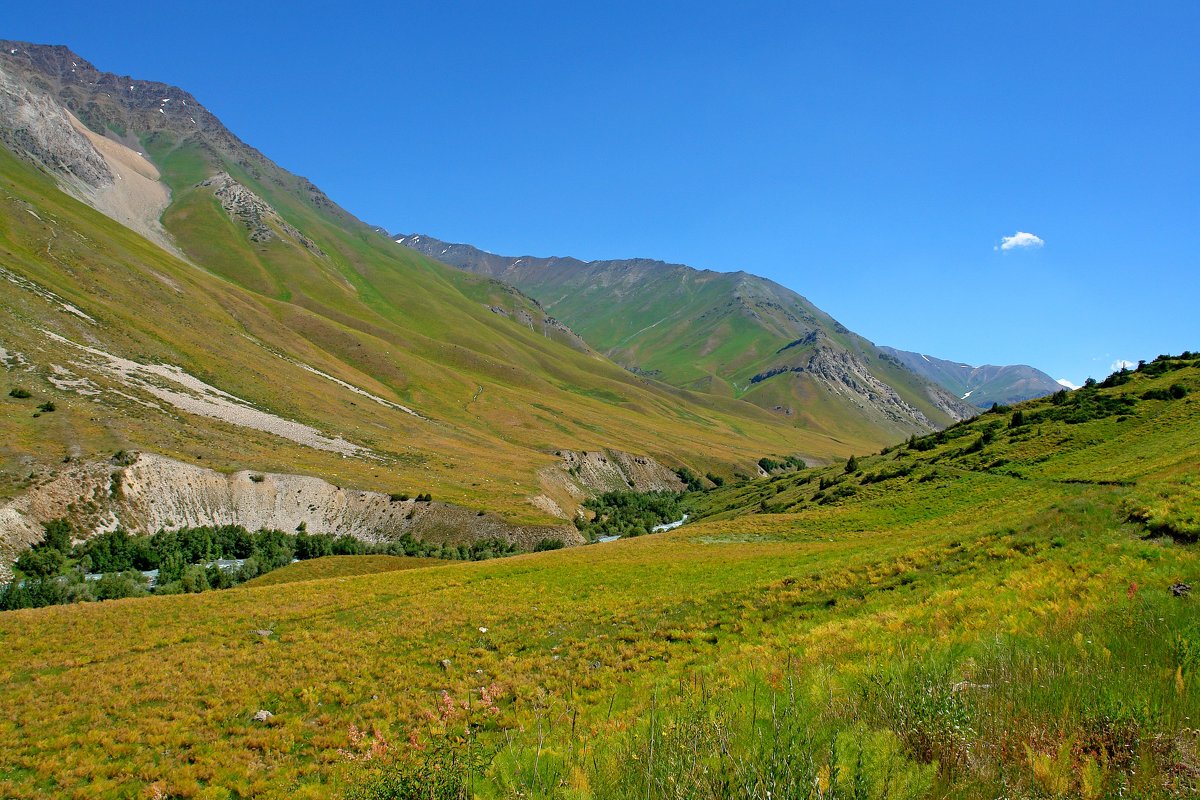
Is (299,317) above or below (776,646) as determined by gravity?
above

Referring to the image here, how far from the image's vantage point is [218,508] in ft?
214

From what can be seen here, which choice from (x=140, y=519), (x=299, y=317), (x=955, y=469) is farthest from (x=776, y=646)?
(x=299, y=317)

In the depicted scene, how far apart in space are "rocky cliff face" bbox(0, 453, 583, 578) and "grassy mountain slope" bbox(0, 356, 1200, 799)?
3381 cm

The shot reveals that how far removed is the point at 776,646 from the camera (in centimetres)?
1538

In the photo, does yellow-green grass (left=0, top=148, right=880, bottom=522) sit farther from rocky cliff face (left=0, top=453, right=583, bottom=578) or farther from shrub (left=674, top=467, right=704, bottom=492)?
shrub (left=674, top=467, right=704, bottom=492)

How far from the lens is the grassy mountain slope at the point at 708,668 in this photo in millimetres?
5527

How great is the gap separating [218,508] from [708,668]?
71.0m

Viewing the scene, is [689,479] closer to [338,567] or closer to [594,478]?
[594,478]

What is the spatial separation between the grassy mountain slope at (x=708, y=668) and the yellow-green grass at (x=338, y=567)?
13389mm

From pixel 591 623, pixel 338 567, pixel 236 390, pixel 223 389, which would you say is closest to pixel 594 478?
pixel 236 390

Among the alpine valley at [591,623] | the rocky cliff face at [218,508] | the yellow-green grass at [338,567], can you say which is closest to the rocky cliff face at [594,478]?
the rocky cliff face at [218,508]

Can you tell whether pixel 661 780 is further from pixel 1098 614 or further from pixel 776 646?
pixel 776 646

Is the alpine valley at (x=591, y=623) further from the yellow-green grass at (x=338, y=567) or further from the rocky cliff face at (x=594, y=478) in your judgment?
the rocky cliff face at (x=594, y=478)

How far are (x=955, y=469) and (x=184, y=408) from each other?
104 metres
